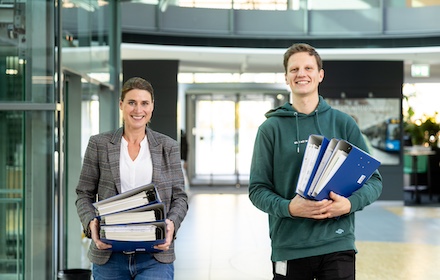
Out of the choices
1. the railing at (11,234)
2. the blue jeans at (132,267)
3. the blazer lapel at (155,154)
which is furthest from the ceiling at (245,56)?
the blue jeans at (132,267)

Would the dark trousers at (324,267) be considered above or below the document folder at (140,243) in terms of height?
below

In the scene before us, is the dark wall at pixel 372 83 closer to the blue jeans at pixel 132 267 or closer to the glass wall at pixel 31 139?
the glass wall at pixel 31 139

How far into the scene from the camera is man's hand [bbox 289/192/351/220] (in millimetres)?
2707

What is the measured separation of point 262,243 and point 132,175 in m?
7.61

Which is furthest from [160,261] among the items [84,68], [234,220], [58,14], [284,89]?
[284,89]

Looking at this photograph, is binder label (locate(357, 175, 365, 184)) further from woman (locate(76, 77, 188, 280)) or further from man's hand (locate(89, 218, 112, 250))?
man's hand (locate(89, 218, 112, 250))

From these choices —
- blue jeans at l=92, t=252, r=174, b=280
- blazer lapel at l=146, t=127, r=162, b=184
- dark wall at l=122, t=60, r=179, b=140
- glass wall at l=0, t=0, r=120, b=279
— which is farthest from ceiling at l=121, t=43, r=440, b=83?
blue jeans at l=92, t=252, r=174, b=280

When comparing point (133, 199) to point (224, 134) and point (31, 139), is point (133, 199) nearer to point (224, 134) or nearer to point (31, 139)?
point (31, 139)

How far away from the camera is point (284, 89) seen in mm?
20609

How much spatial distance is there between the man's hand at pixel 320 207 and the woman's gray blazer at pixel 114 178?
484 mm

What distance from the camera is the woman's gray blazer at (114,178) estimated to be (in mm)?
2943

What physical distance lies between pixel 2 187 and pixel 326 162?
308 cm

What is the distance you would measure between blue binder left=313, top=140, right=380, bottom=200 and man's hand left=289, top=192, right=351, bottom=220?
2 cm

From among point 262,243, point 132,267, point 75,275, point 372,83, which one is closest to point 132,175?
point 132,267
